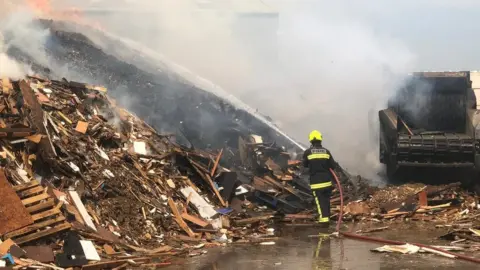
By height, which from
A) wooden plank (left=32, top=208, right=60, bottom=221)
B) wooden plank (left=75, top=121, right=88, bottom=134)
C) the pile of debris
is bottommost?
the pile of debris

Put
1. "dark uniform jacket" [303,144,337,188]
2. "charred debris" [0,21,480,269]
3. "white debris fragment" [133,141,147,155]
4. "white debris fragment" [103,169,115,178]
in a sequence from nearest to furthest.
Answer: "charred debris" [0,21,480,269], "white debris fragment" [103,169,115,178], "dark uniform jacket" [303,144,337,188], "white debris fragment" [133,141,147,155]

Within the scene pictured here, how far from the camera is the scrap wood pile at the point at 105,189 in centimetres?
613

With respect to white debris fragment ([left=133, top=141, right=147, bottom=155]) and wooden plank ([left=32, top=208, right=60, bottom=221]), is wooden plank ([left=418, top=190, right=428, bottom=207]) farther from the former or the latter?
wooden plank ([left=32, top=208, right=60, bottom=221])

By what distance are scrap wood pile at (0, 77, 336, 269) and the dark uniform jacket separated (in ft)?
2.97

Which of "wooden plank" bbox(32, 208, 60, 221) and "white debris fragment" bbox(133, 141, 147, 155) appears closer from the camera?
"wooden plank" bbox(32, 208, 60, 221)

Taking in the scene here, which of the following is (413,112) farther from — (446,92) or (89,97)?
(89,97)

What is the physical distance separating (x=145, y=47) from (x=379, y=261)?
1384 centimetres

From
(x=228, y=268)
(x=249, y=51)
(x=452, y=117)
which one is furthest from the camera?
(x=249, y=51)

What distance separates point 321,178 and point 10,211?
5127 millimetres

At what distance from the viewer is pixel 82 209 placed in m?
7.02

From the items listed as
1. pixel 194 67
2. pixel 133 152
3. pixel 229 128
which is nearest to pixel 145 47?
pixel 194 67

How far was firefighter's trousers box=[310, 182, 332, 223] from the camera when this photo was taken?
9.02m

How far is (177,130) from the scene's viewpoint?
38.8 feet

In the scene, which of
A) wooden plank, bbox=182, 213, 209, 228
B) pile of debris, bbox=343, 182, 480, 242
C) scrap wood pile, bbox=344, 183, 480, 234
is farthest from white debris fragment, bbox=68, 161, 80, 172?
scrap wood pile, bbox=344, 183, 480, 234
